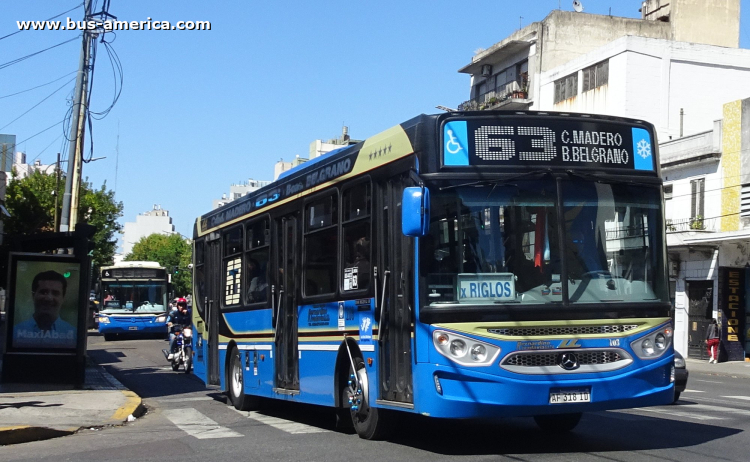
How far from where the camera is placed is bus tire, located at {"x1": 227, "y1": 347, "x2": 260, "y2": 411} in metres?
14.0

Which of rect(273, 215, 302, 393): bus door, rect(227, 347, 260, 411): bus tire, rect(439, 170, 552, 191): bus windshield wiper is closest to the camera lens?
rect(439, 170, 552, 191): bus windshield wiper

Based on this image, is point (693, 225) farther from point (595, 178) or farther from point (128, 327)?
point (595, 178)

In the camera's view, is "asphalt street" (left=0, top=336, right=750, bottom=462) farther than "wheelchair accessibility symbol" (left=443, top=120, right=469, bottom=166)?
Yes

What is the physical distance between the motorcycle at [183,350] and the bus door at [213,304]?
7024 mm

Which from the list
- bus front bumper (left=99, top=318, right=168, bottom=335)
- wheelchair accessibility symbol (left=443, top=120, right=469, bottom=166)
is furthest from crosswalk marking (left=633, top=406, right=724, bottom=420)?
bus front bumper (left=99, top=318, right=168, bottom=335)

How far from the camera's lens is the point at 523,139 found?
881 cm

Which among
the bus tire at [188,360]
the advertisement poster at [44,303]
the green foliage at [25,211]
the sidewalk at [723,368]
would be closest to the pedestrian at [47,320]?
the advertisement poster at [44,303]

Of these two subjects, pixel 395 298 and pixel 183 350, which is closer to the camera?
pixel 395 298

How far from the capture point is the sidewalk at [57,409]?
10.9 m

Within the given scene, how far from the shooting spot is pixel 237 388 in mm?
14328

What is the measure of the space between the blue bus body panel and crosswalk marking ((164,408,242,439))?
26.2m

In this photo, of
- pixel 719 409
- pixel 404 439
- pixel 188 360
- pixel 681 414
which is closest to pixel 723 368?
pixel 188 360

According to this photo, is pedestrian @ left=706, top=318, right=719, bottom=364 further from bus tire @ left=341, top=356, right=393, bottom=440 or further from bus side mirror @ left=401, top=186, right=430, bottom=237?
bus side mirror @ left=401, top=186, right=430, bottom=237

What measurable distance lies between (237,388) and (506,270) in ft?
22.7
